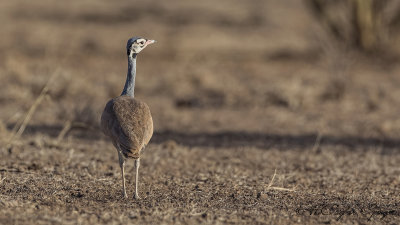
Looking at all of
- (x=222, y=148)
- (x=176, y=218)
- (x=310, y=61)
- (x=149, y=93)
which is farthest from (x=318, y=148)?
(x=310, y=61)

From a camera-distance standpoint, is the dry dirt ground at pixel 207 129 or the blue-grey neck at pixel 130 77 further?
the blue-grey neck at pixel 130 77

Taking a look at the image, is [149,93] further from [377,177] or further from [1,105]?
[377,177]

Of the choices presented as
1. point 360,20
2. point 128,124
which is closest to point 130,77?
point 128,124

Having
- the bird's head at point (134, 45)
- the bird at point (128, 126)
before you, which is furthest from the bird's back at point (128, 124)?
the bird's head at point (134, 45)

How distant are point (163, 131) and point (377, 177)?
342cm

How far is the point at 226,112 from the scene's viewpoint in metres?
10.7

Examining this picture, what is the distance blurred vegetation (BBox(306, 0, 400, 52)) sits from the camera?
15297 mm

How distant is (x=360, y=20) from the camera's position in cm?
1541

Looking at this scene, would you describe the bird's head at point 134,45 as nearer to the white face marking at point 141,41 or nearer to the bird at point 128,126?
the white face marking at point 141,41

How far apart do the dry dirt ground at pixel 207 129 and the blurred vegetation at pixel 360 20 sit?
419 mm

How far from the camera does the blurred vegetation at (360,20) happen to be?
15.3 metres

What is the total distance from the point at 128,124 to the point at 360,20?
11.5 meters

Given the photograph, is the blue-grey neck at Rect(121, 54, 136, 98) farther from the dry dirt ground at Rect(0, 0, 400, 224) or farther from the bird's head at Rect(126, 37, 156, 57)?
the dry dirt ground at Rect(0, 0, 400, 224)

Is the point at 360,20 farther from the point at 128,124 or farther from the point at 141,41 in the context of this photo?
the point at 128,124
